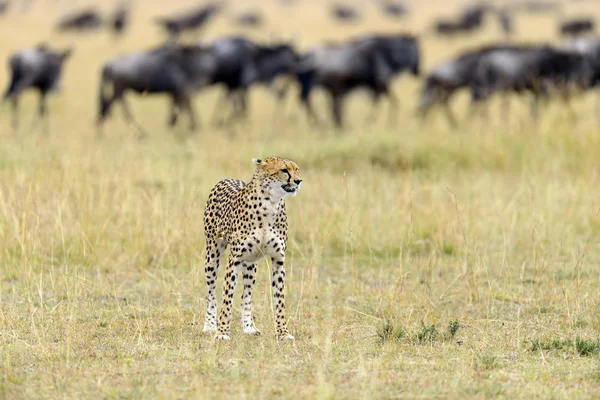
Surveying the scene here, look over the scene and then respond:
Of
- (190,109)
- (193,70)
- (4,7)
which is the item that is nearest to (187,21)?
(4,7)

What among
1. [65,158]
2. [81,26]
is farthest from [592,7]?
[65,158]

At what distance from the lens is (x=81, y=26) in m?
31.9

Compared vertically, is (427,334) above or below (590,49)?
below

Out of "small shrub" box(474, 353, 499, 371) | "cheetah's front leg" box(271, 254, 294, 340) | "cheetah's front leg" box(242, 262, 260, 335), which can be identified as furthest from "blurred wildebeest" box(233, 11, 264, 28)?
"small shrub" box(474, 353, 499, 371)

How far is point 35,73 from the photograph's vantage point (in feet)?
55.8

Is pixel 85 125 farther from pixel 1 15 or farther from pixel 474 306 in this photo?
pixel 1 15

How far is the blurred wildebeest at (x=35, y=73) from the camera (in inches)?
659

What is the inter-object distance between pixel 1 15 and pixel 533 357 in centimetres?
3016

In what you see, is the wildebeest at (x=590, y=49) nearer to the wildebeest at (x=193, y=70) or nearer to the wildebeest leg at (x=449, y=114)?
the wildebeest leg at (x=449, y=114)

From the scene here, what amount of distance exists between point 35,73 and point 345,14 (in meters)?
23.9

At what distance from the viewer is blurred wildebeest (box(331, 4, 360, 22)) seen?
3897 cm

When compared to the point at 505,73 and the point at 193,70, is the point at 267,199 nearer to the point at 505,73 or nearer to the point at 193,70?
the point at 193,70

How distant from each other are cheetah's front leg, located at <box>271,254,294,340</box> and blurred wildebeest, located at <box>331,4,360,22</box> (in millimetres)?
33340

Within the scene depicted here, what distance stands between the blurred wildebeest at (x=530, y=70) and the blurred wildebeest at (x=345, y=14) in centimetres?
2040
